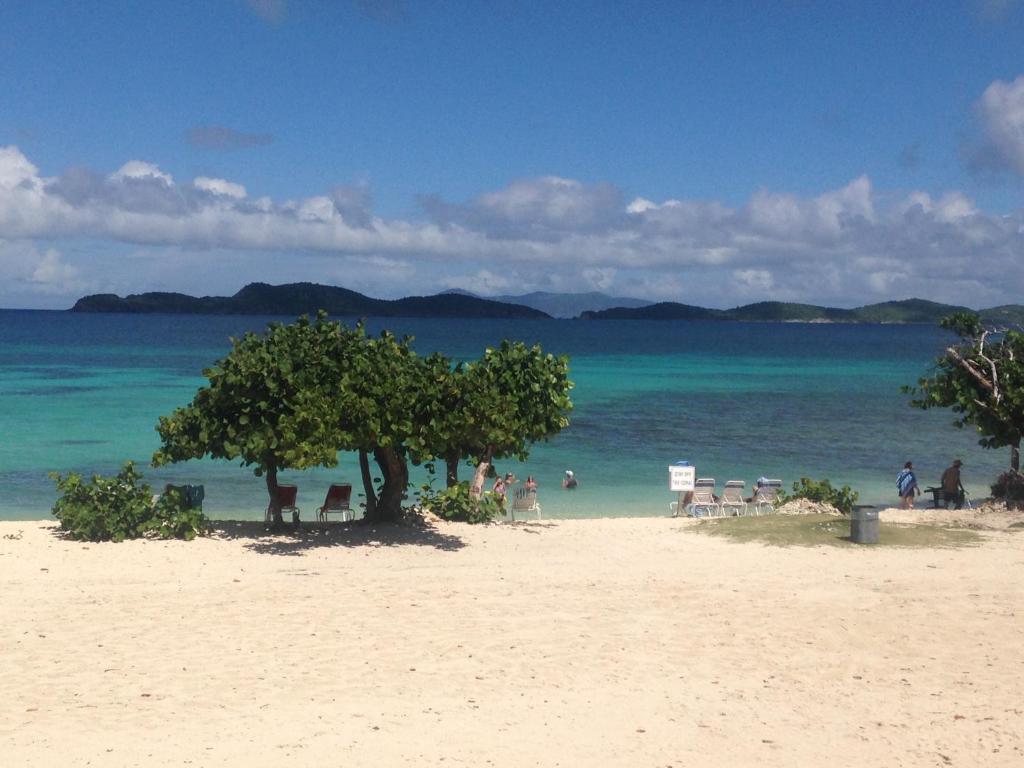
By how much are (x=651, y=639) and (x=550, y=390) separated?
670 centimetres

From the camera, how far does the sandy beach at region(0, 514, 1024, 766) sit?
7871 mm

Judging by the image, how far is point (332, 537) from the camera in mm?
15875

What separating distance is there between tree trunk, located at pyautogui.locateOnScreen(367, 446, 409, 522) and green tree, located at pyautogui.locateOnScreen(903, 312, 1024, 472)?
10750 millimetres

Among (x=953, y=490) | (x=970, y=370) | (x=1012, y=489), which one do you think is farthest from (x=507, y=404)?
(x=953, y=490)

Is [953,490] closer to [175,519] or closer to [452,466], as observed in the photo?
[452,466]

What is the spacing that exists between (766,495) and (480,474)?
7.00 meters

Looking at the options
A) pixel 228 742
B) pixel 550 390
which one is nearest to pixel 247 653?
pixel 228 742

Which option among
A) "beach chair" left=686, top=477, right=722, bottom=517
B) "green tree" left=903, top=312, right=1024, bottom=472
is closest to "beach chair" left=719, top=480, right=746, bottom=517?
"beach chair" left=686, top=477, right=722, bottom=517

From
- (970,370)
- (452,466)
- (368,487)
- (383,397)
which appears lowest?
(368,487)

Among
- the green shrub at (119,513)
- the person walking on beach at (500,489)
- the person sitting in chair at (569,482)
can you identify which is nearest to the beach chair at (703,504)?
the person walking on beach at (500,489)

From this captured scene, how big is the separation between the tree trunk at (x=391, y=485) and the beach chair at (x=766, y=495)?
778 centimetres

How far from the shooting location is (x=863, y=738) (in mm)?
8109

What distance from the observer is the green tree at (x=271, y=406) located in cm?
1427

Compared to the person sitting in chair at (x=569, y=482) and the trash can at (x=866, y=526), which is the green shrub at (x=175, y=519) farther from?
the person sitting in chair at (x=569, y=482)
